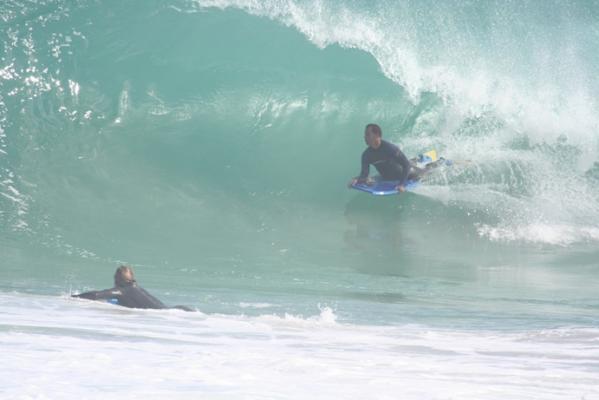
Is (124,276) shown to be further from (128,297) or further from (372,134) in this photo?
(372,134)

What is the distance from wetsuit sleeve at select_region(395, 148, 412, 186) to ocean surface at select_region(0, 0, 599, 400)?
107 cm

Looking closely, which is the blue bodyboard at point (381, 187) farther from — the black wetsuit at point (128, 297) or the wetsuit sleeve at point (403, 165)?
the black wetsuit at point (128, 297)

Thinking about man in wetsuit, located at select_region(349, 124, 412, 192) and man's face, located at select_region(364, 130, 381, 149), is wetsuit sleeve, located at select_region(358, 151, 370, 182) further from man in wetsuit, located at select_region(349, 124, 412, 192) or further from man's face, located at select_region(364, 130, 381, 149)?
man's face, located at select_region(364, 130, 381, 149)

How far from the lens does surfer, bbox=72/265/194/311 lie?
26.2 feet

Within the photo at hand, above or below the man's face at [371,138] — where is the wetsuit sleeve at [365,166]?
below

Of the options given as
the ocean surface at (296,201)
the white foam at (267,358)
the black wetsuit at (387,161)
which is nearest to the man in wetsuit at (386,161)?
the black wetsuit at (387,161)

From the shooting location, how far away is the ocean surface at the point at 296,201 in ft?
19.8

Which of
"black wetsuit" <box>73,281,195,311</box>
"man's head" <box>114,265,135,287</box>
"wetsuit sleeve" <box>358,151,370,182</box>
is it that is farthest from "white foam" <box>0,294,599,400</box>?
"wetsuit sleeve" <box>358,151,370,182</box>

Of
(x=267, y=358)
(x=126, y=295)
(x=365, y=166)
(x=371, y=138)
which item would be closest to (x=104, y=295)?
(x=126, y=295)

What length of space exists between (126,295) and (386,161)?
166 inches

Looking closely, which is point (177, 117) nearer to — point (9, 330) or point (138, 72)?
point (138, 72)

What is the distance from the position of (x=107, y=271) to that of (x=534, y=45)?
11.1 metres

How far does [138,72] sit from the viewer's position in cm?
1502

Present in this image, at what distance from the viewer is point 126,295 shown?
8109 mm
